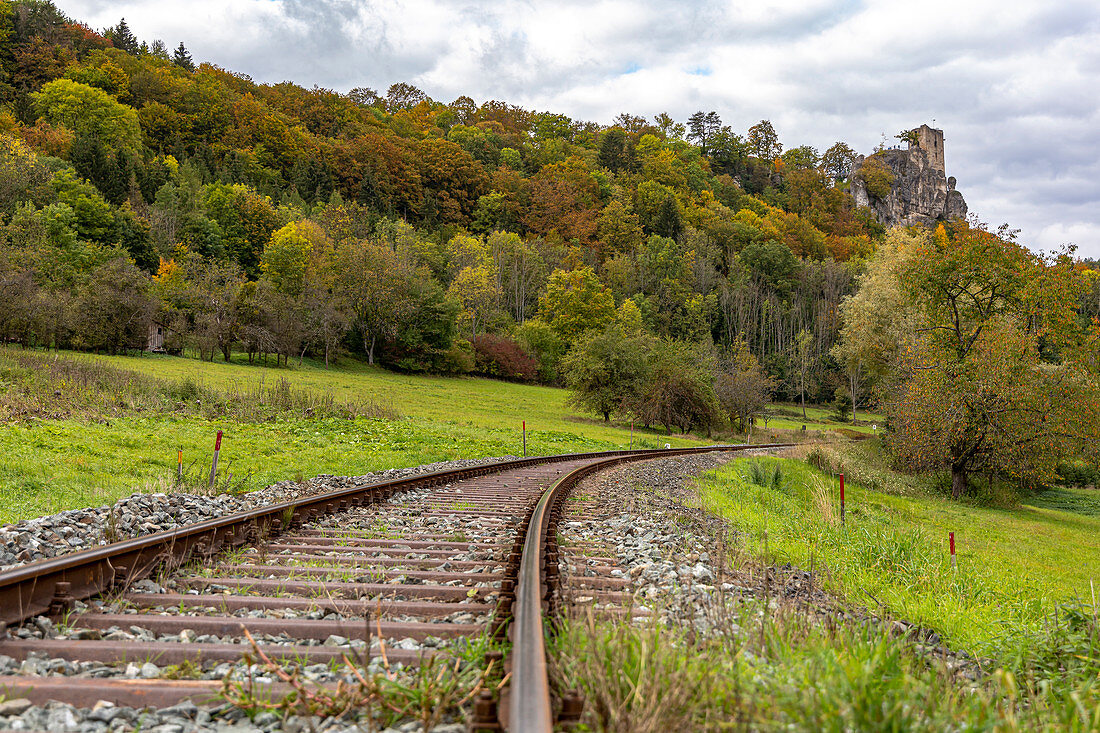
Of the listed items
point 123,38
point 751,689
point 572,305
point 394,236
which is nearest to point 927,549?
point 751,689

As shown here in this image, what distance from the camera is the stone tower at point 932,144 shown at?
156m

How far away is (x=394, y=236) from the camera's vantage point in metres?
87.4

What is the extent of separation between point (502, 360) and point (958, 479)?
4634cm

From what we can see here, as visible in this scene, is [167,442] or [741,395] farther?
[741,395]

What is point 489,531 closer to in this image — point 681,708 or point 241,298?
point 681,708

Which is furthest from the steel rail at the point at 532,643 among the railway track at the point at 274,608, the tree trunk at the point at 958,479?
the tree trunk at the point at 958,479

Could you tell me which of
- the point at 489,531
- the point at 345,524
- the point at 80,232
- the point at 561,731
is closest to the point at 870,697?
the point at 561,731

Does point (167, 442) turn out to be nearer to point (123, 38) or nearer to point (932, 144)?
point (123, 38)

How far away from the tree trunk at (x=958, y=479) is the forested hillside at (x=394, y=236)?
32.5 feet

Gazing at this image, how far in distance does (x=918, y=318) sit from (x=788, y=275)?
235 feet

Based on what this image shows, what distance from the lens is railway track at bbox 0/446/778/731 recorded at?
111 inches

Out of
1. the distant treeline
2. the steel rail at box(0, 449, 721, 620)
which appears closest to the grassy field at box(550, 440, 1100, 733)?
the steel rail at box(0, 449, 721, 620)

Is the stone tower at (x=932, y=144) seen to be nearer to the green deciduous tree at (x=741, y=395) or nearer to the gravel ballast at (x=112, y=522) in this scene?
the green deciduous tree at (x=741, y=395)

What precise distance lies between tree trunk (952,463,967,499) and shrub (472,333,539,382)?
45.9 meters
